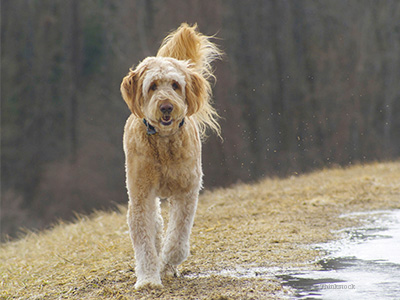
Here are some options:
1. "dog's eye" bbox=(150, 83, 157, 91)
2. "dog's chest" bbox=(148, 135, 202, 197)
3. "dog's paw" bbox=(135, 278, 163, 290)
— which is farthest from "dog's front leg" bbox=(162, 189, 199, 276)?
"dog's eye" bbox=(150, 83, 157, 91)

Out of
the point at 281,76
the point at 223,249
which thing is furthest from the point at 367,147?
the point at 223,249

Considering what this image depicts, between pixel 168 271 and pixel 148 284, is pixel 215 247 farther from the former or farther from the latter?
pixel 148 284

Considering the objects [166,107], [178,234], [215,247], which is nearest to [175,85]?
[166,107]

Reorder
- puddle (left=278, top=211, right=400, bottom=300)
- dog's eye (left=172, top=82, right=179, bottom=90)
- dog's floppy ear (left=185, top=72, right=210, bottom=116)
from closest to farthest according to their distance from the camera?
puddle (left=278, top=211, right=400, bottom=300) < dog's eye (left=172, top=82, right=179, bottom=90) < dog's floppy ear (left=185, top=72, right=210, bottom=116)

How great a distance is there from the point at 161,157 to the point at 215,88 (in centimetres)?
1694

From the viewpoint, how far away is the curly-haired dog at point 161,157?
4.48 metres

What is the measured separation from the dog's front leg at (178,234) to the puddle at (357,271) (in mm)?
861

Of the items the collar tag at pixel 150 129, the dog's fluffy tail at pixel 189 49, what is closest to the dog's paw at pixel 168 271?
the collar tag at pixel 150 129

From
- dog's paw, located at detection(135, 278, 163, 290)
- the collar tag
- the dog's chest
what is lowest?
dog's paw, located at detection(135, 278, 163, 290)

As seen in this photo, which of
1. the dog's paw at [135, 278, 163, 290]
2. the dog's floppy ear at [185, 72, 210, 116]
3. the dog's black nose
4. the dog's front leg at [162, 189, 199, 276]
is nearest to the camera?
the dog's black nose

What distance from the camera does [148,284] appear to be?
445 cm

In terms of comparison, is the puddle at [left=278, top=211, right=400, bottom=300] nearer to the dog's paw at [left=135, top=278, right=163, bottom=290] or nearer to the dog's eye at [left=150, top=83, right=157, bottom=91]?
the dog's paw at [left=135, top=278, right=163, bottom=290]

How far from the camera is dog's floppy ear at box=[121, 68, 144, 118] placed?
4598mm

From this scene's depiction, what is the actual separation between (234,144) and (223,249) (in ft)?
52.0
